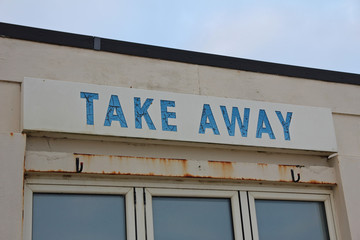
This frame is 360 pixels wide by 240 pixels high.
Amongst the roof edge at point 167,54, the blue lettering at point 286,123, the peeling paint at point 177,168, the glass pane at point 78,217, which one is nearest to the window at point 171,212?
the glass pane at point 78,217

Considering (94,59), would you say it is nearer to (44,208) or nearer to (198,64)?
(198,64)

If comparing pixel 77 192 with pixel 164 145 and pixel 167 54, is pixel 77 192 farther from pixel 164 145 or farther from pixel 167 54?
pixel 167 54

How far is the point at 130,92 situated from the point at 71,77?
2.11ft

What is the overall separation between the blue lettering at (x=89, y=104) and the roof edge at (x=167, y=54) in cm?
64

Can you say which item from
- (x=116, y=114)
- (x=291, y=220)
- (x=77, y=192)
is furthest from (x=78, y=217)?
(x=291, y=220)

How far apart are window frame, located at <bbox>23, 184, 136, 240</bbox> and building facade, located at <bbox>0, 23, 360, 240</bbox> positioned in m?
0.01

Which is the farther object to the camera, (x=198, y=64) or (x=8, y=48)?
(x=198, y=64)

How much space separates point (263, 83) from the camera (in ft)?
25.7

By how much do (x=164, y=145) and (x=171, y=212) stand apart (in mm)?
726

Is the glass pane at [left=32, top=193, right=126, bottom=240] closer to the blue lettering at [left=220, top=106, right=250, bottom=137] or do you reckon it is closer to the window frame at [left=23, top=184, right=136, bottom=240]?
the window frame at [left=23, top=184, right=136, bottom=240]

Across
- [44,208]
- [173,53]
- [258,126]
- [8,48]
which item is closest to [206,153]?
[258,126]

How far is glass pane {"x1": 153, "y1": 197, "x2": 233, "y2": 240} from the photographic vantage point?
22.0ft

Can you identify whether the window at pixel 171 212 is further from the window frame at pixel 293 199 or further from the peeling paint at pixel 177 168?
the peeling paint at pixel 177 168

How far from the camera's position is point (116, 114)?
6.70 metres
